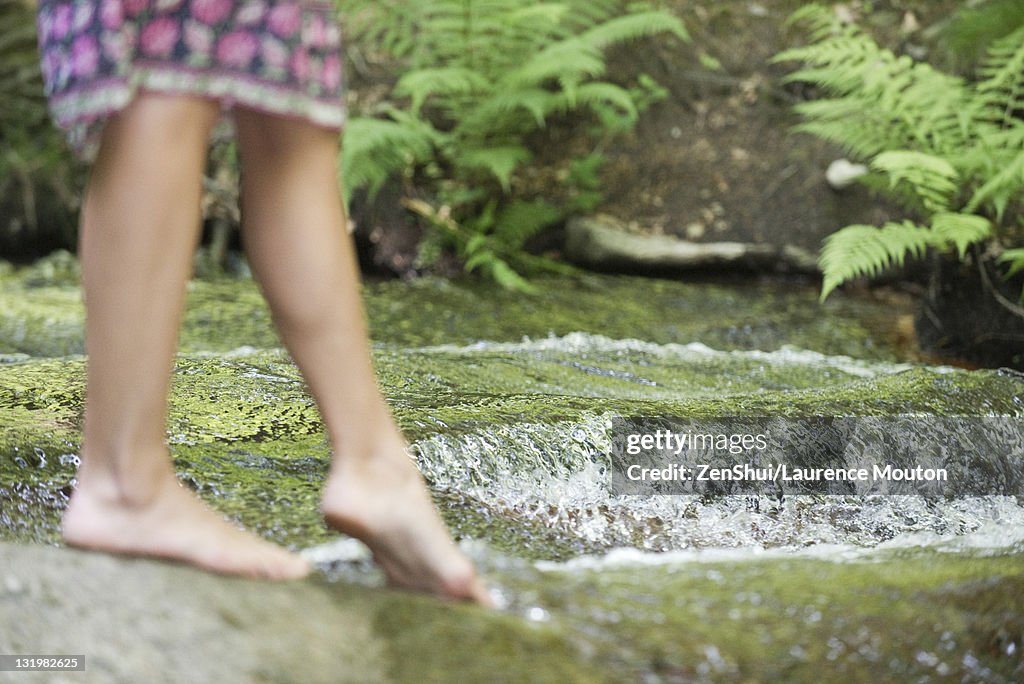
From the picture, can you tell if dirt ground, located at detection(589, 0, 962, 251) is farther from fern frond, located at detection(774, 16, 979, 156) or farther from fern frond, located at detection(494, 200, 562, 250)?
fern frond, located at detection(774, 16, 979, 156)

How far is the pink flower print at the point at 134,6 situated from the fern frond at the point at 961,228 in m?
3.03

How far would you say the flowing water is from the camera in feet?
4.14

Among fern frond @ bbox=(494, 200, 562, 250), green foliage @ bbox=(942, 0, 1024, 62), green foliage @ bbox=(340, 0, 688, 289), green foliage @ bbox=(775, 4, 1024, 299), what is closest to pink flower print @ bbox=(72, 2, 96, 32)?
green foliage @ bbox=(775, 4, 1024, 299)

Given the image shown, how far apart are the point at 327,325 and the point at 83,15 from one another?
49 cm

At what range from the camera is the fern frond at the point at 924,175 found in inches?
137

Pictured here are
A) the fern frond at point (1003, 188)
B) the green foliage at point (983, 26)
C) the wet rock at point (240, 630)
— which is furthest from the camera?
the green foliage at point (983, 26)

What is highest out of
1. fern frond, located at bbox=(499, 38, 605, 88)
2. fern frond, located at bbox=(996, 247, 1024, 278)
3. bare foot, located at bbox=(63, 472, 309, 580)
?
fern frond, located at bbox=(499, 38, 605, 88)

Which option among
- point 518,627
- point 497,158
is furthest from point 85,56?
point 497,158

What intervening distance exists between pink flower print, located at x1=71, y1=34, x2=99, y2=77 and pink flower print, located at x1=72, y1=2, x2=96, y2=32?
15 mm

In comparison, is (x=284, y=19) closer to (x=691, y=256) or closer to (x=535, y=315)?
(x=535, y=315)

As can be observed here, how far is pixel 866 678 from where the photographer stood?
120 centimetres

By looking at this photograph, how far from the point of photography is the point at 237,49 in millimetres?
1206

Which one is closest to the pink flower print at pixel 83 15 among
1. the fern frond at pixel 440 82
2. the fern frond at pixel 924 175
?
the fern frond at pixel 924 175

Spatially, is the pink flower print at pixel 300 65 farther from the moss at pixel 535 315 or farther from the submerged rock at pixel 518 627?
the moss at pixel 535 315
